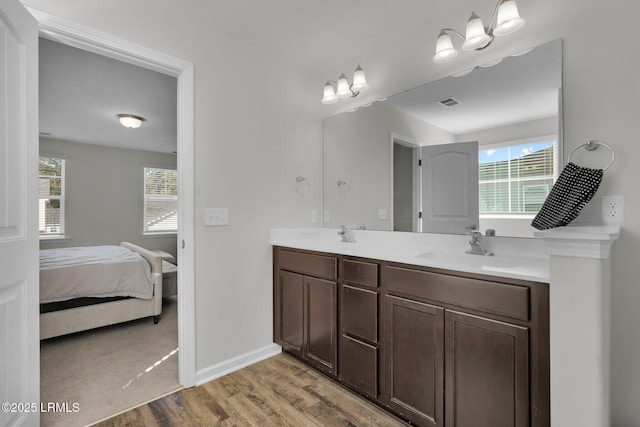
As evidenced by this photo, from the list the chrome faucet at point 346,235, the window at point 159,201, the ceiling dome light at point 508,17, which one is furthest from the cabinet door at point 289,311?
the window at point 159,201

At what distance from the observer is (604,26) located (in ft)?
4.43

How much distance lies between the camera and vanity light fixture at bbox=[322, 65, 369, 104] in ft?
7.23

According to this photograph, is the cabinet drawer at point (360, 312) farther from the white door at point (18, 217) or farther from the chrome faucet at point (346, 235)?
the white door at point (18, 217)

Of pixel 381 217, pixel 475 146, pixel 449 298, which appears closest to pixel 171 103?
pixel 381 217

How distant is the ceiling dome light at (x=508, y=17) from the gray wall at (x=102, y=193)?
6.22 metres

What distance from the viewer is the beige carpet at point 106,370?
68.9 inches

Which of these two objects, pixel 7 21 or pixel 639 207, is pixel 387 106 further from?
pixel 7 21

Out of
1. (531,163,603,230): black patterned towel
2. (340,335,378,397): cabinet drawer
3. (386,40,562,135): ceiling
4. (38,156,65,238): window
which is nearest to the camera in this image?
(531,163,603,230): black patterned towel

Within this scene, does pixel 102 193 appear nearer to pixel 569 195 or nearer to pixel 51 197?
pixel 51 197

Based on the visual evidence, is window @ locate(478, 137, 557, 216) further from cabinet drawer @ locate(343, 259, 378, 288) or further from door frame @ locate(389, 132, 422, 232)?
cabinet drawer @ locate(343, 259, 378, 288)

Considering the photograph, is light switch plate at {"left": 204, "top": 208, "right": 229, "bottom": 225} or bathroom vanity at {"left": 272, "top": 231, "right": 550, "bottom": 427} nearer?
bathroom vanity at {"left": 272, "top": 231, "right": 550, "bottom": 427}

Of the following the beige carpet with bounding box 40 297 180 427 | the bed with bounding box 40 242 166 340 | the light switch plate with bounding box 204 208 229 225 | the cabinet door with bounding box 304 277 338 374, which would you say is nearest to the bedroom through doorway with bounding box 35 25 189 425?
the beige carpet with bounding box 40 297 180 427

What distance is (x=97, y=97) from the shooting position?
128 inches

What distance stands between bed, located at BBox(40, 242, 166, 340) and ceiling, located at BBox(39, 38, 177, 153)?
177cm
